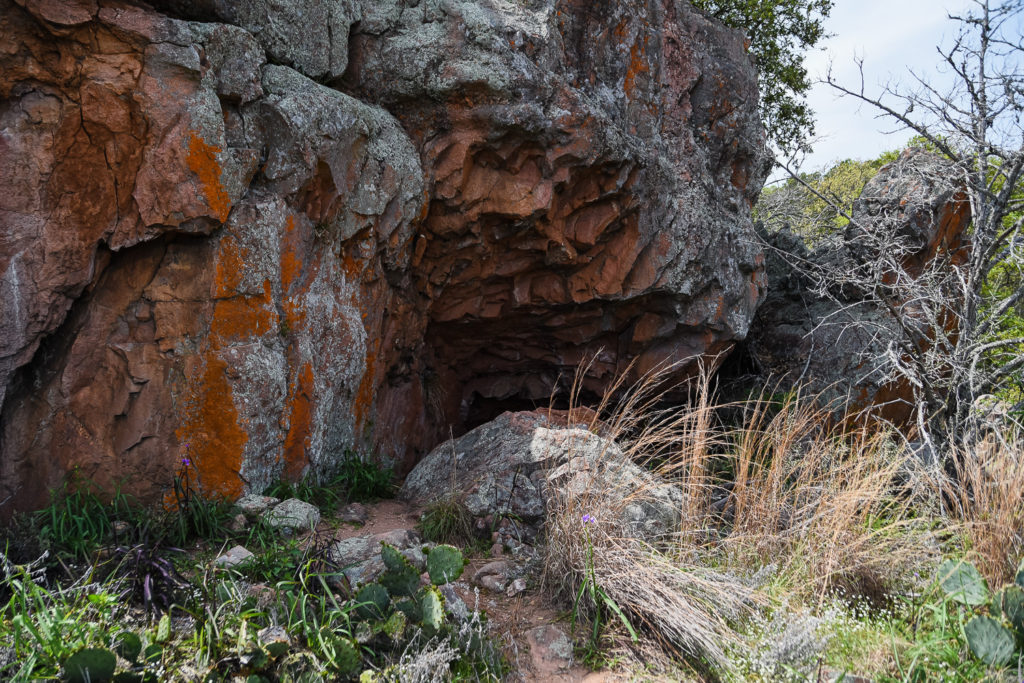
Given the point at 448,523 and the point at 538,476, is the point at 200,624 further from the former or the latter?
the point at 538,476

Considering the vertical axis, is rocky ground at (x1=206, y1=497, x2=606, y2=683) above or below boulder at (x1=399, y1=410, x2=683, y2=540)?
below

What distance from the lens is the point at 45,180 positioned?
3707 millimetres

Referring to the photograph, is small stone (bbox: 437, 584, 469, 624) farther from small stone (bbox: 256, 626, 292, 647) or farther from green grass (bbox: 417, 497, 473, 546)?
green grass (bbox: 417, 497, 473, 546)

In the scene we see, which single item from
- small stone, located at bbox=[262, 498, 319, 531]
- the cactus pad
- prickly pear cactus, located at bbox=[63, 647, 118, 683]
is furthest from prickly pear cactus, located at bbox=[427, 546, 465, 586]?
the cactus pad

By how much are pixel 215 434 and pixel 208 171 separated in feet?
4.75

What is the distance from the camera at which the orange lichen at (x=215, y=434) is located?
395 cm

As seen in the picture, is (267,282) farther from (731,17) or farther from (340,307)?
(731,17)

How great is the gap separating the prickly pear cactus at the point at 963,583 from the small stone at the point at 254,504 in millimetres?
3315

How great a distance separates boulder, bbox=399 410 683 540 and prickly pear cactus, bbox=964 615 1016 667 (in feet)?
4.42

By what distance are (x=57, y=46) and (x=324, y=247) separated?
171 cm

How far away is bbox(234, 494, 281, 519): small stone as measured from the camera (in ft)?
12.5

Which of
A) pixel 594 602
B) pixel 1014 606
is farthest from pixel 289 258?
pixel 1014 606

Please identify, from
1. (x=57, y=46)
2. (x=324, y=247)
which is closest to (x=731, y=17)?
(x=324, y=247)

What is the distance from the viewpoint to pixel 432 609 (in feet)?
9.26
